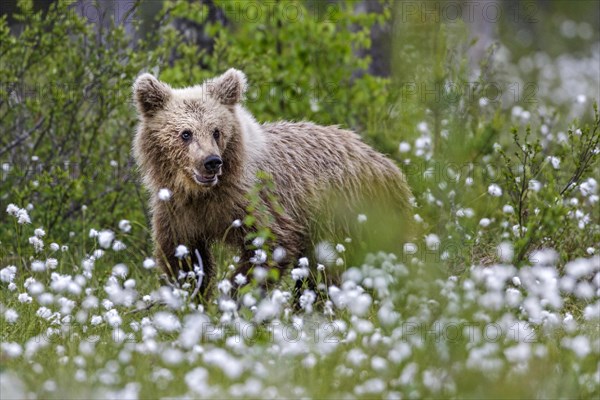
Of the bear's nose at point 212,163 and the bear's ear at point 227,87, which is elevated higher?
the bear's ear at point 227,87

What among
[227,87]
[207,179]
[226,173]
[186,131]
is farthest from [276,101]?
[207,179]

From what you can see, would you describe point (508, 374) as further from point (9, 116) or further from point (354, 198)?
point (9, 116)

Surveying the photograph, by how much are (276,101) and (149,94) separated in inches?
123

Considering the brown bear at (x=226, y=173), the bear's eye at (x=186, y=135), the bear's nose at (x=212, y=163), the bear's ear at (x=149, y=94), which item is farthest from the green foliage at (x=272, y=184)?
the bear's ear at (x=149, y=94)

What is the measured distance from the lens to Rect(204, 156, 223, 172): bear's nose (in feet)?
19.9

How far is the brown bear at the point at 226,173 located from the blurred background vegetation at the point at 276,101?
1.82 ft

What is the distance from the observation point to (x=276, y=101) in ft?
31.0

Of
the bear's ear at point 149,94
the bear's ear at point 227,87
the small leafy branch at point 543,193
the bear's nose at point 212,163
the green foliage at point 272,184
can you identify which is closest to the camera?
the green foliage at point 272,184

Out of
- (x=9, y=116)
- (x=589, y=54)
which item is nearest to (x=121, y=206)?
(x=9, y=116)

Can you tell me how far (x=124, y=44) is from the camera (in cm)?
841

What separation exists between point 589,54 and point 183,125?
19876 millimetres

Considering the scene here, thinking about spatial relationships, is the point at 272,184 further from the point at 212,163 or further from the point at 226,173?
the point at 212,163

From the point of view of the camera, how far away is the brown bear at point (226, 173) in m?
6.33

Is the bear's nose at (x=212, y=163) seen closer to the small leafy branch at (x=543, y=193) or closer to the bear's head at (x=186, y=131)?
the bear's head at (x=186, y=131)
